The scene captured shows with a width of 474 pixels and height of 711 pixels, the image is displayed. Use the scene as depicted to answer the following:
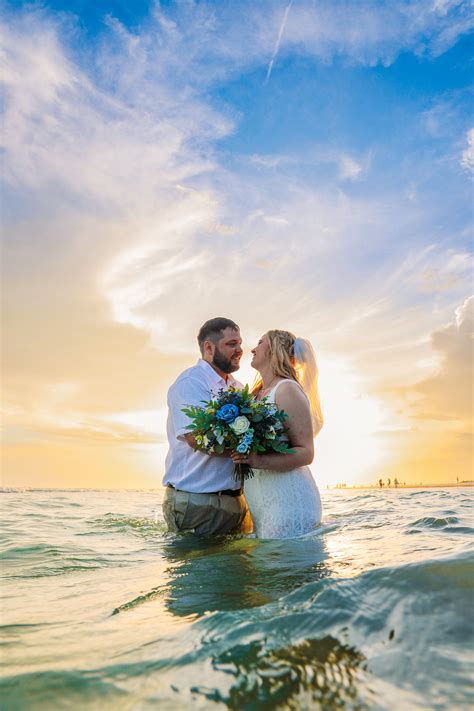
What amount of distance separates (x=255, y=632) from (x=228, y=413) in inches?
127

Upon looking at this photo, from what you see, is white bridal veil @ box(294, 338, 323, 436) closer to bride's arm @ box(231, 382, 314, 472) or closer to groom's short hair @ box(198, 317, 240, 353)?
bride's arm @ box(231, 382, 314, 472)

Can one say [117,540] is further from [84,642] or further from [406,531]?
[84,642]

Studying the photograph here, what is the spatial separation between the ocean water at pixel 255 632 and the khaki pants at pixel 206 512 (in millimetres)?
1414

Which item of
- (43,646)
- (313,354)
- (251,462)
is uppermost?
(313,354)

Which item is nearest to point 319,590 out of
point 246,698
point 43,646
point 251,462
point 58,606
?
point 246,698

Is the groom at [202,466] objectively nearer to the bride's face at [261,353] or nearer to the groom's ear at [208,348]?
the groom's ear at [208,348]

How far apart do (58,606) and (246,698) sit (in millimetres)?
2331

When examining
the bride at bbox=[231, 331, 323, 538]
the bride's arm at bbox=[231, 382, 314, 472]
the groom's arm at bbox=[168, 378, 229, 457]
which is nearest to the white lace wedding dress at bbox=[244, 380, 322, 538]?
the bride at bbox=[231, 331, 323, 538]

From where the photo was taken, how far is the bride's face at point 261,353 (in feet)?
21.4

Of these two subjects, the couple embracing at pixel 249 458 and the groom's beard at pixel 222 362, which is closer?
the couple embracing at pixel 249 458

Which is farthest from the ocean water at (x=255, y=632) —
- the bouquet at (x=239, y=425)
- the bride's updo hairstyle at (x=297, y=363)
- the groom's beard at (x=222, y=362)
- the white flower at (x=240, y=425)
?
the groom's beard at (x=222, y=362)

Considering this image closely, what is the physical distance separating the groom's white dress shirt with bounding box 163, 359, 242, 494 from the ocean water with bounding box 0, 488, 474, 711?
1.50 m

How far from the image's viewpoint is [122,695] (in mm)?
2086

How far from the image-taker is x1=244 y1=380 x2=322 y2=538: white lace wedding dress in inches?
228
